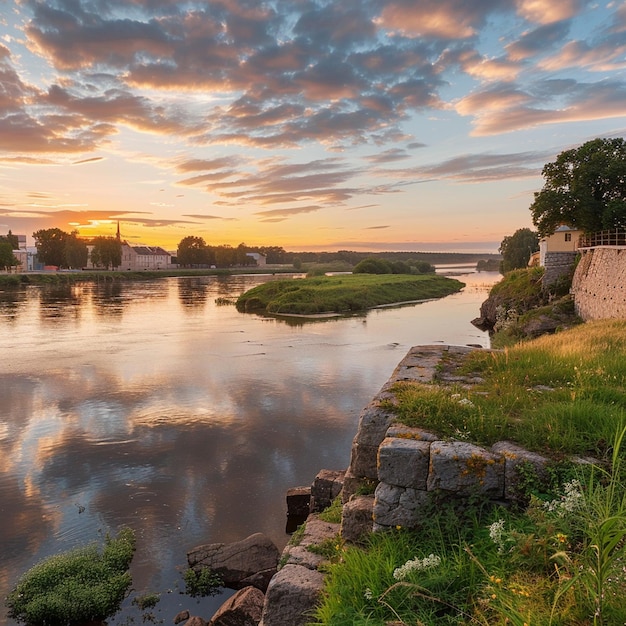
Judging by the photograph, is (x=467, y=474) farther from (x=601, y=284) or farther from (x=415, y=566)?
(x=601, y=284)

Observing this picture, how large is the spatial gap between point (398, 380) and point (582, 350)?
16.0ft

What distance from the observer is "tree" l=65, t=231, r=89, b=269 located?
120 meters

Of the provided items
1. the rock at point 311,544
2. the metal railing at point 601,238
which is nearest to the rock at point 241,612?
the rock at point 311,544

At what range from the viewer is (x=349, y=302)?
53812 mm

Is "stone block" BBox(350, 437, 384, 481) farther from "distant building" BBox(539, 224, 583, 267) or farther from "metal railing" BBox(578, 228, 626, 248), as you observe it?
"distant building" BBox(539, 224, 583, 267)

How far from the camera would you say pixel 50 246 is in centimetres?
12025

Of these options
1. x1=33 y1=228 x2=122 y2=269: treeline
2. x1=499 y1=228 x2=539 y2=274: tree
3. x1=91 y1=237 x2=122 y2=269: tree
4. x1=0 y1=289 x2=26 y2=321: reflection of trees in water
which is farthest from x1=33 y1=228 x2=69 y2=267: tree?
x1=499 y1=228 x2=539 y2=274: tree

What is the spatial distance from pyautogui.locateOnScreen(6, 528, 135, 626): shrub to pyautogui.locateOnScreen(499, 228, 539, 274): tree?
80.2 metres

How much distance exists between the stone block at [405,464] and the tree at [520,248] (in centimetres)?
8094

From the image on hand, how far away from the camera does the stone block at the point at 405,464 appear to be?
4.87 m

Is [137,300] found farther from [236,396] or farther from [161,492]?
[161,492]

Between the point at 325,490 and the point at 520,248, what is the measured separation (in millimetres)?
79994

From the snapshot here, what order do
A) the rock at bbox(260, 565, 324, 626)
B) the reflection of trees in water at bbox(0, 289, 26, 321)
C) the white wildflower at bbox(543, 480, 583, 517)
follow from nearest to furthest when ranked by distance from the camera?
the white wildflower at bbox(543, 480, 583, 517), the rock at bbox(260, 565, 324, 626), the reflection of trees in water at bbox(0, 289, 26, 321)

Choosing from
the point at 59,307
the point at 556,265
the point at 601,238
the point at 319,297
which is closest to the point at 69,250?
the point at 59,307
